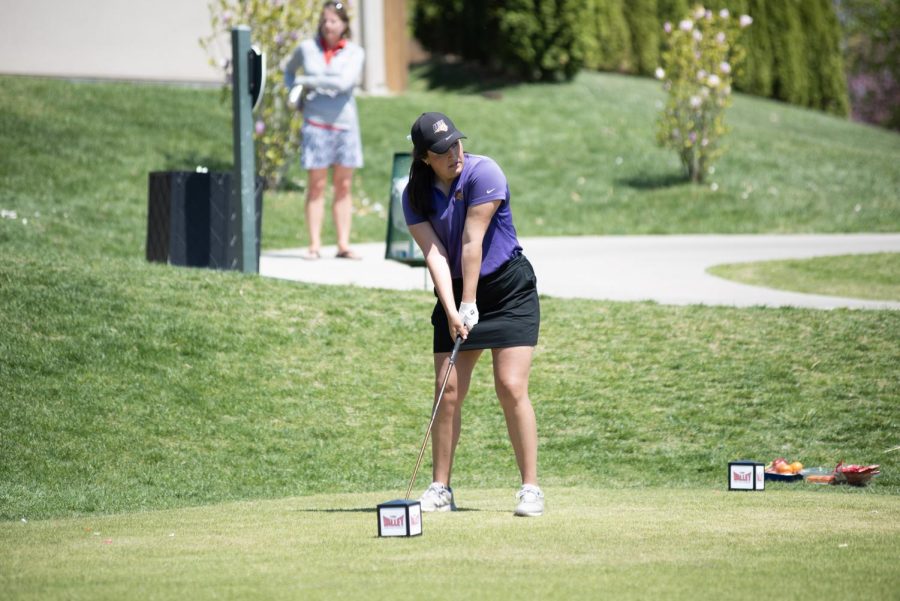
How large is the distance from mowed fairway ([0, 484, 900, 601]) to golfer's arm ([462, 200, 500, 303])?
3.49 ft

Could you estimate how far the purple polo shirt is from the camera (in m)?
6.00

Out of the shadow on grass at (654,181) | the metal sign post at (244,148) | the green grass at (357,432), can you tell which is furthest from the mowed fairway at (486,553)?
Result: the shadow on grass at (654,181)

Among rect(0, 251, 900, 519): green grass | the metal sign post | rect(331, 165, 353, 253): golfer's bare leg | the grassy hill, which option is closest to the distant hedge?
rect(331, 165, 353, 253): golfer's bare leg

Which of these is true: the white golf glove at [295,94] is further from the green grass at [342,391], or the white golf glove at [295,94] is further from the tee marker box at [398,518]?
the tee marker box at [398,518]

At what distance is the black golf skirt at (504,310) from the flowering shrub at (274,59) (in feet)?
31.8

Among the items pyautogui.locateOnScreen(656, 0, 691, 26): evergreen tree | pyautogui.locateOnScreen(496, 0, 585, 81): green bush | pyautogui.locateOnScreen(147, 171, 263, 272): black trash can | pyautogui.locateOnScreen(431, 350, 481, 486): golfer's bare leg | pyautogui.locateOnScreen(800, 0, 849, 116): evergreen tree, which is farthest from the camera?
pyautogui.locateOnScreen(800, 0, 849, 116): evergreen tree

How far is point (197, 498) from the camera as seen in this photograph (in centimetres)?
741

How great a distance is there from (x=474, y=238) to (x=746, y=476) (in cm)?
220

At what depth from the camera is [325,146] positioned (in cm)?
1203

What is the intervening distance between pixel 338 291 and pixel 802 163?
11.4 metres

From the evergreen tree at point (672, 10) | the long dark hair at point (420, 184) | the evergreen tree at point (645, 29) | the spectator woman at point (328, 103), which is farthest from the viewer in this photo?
the evergreen tree at point (672, 10)

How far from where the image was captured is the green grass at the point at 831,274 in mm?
11875

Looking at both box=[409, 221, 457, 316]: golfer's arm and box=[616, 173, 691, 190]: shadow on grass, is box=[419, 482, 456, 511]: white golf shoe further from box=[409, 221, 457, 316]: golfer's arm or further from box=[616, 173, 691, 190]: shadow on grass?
box=[616, 173, 691, 190]: shadow on grass

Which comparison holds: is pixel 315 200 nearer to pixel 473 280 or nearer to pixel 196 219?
pixel 196 219
